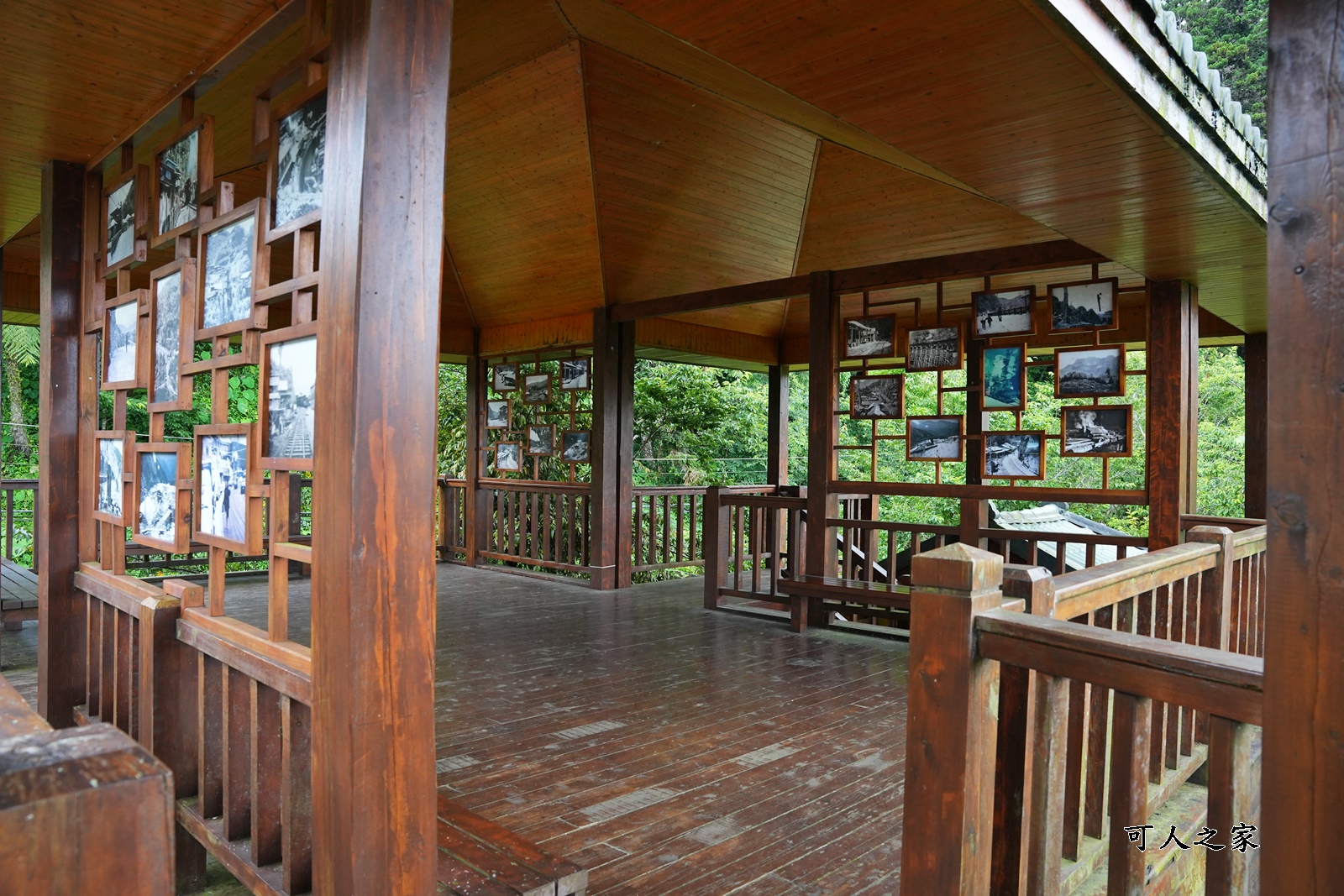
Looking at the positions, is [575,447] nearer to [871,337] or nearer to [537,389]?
[537,389]

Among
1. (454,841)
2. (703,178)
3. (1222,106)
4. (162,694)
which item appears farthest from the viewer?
(703,178)

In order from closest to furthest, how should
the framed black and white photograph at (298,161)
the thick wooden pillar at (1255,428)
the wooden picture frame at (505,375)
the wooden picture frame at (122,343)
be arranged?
1. the framed black and white photograph at (298,161)
2. the wooden picture frame at (122,343)
3. the thick wooden pillar at (1255,428)
4. the wooden picture frame at (505,375)

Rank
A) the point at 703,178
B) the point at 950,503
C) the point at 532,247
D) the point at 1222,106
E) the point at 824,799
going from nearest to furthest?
the point at 824,799
the point at 1222,106
the point at 703,178
the point at 532,247
the point at 950,503

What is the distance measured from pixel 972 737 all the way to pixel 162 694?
2.15 m

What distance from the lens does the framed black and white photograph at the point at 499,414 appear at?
8.14 m

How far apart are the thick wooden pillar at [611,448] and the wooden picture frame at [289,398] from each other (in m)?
5.31

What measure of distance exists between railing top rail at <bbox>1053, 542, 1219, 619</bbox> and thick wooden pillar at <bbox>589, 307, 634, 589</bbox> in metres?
5.02

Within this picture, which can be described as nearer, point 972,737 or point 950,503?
point 972,737

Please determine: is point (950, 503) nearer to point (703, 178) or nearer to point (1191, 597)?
point (703, 178)

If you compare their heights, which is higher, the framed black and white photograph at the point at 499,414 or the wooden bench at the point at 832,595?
the framed black and white photograph at the point at 499,414

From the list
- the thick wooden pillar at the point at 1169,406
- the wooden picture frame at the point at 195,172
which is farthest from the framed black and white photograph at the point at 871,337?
the wooden picture frame at the point at 195,172

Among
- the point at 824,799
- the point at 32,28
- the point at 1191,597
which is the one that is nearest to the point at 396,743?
the point at 824,799

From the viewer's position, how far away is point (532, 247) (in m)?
7.00

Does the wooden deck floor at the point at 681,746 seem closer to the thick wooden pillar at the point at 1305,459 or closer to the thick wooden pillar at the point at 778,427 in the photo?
the thick wooden pillar at the point at 1305,459
